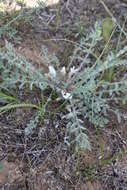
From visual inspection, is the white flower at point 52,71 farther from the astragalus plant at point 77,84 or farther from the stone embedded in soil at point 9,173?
the stone embedded in soil at point 9,173

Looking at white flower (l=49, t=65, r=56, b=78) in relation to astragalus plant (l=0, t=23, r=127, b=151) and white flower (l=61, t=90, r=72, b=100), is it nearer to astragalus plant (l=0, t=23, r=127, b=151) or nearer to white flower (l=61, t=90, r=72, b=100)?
astragalus plant (l=0, t=23, r=127, b=151)

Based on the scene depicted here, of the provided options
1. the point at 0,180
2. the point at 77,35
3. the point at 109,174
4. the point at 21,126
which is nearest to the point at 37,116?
the point at 21,126

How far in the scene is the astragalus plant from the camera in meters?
1.92

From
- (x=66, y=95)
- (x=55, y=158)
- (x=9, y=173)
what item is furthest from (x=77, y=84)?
Answer: (x=9, y=173)

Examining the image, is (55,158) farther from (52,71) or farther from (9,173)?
(52,71)

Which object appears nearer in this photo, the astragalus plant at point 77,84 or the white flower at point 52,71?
the astragalus plant at point 77,84

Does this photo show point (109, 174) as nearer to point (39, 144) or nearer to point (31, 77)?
point (39, 144)

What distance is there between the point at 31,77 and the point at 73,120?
37cm

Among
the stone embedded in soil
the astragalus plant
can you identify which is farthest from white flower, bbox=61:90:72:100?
the stone embedded in soil

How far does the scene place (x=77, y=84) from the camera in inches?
79.1

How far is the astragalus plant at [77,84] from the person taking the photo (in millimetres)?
1917

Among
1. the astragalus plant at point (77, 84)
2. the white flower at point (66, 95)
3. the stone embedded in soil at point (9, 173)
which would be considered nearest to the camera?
the stone embedded in soil at point (9, 173)

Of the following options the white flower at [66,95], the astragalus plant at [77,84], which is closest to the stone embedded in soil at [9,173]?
the astragalus plant at [77,84]

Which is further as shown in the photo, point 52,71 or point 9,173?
point 52,71
